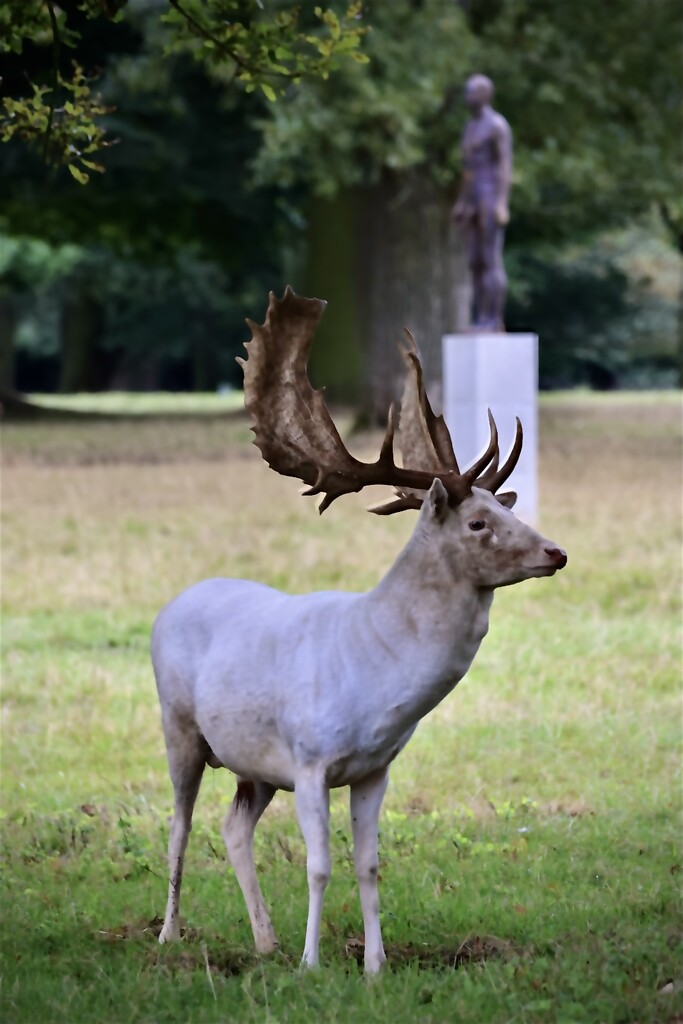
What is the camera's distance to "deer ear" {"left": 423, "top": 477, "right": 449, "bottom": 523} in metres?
4.92

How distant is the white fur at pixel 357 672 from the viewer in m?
4.99

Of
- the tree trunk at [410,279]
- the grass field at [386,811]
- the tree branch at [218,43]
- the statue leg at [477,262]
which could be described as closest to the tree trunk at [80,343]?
the tree trunk at [410,279]

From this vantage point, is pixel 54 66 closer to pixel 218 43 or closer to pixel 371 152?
pixel 218 43

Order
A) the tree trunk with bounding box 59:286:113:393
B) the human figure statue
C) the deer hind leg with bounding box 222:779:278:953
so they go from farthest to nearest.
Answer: the tree trunk with bounding box 59:286:113:393
the human figure statue
the deer hind leg with bounding box 222:779:278:953

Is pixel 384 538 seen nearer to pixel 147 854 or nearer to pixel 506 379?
pixel 506 379

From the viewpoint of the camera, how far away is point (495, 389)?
1689cm

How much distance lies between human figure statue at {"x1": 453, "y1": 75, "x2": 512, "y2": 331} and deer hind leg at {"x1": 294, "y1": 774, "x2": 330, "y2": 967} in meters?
12.8

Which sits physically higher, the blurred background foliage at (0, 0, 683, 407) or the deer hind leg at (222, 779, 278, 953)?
the blurred background foliage at (0, 0, 683, 407)

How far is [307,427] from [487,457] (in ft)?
1.96

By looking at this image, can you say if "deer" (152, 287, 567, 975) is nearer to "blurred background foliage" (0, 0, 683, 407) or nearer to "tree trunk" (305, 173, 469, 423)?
"blurred background foliage" (0, 0, 683, 407)

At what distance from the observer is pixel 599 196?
106 ft

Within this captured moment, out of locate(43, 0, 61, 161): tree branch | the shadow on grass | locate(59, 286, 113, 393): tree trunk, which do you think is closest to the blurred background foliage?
locate(43, 0, 61, 161): tree branch

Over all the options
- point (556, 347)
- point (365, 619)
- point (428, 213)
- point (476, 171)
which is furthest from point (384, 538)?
point (556, 347)

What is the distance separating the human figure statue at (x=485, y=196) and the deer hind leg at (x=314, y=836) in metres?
12.8
